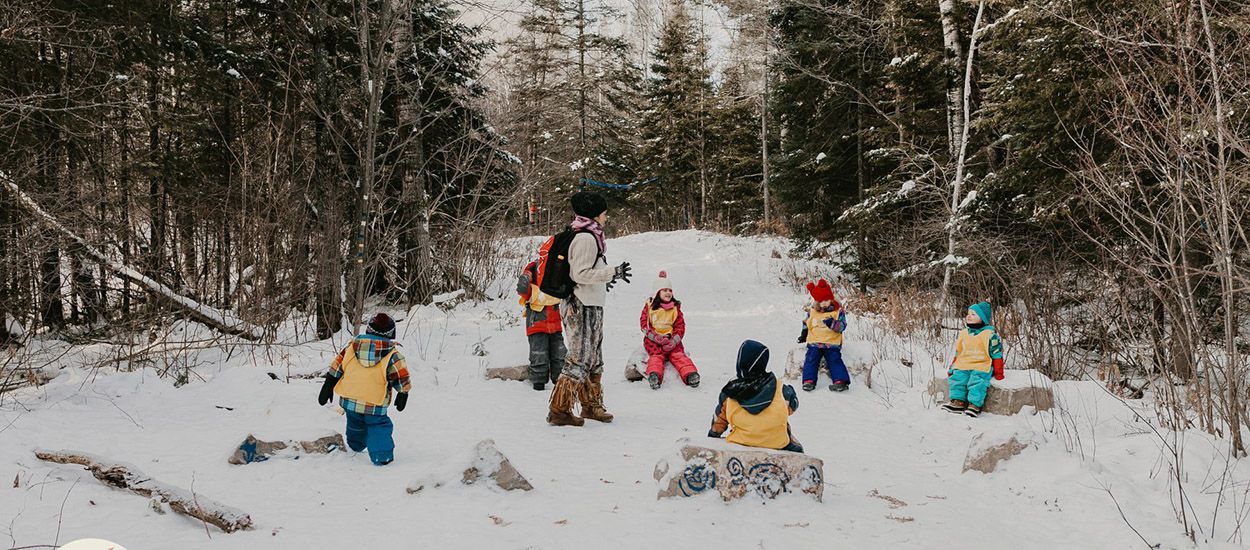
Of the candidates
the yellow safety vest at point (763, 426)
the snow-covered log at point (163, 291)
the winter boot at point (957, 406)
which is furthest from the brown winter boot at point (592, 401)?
the snow-covered log at point (163, 291)

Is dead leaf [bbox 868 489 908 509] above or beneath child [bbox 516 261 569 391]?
beneath

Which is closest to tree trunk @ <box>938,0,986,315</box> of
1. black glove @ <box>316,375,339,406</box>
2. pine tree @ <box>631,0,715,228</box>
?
black glove @ <box>316,375,339,406</box>

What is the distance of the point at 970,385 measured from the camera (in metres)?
6.80

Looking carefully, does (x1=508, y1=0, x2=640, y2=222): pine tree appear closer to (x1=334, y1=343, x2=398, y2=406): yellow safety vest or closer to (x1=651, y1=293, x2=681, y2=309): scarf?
(x1=651, y1=293, x2=681, y2=309): scarf

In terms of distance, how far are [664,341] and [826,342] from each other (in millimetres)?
1961

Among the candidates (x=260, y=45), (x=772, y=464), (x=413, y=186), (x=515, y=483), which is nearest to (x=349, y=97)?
(x=260, y=45)

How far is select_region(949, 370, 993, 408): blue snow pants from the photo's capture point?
6.72 m

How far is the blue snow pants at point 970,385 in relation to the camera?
6.72m

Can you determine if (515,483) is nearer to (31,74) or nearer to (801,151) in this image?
(31,74)

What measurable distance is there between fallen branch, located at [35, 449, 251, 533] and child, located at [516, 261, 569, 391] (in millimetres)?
3908

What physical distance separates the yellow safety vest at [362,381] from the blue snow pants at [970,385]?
5.67 meters

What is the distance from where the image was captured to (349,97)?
11.0 metres

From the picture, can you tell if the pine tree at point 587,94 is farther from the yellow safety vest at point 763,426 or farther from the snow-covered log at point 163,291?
the yellow safety vest at point 763,426

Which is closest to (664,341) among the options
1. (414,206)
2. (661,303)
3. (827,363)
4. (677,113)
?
(661,303)
